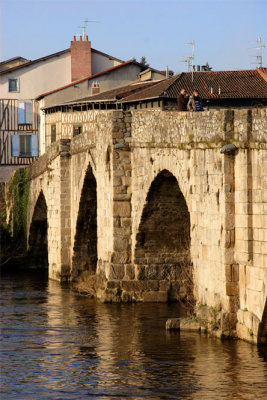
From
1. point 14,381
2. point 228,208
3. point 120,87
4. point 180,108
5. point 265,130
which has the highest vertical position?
point 120,87

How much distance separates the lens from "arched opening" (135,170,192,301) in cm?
2156

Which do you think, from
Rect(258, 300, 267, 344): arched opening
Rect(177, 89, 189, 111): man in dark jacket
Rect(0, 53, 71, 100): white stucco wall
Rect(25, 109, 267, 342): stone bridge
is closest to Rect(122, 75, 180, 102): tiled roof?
Rect(25, 109, 267, 342): stone bridge

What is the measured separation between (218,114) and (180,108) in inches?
221

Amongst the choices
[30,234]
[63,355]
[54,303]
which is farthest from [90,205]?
[63,355]

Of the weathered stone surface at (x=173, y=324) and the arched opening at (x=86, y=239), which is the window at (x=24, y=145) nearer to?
the arched opening at (x=86, y=239)

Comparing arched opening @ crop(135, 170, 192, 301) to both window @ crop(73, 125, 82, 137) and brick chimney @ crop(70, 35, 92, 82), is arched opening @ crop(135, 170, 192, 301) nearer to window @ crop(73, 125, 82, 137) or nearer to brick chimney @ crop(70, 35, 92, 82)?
window @ crop(73, 125, 82, 137)

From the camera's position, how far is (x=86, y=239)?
2819 centimetres

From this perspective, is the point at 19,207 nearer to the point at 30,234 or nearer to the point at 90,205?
the point at 30,234

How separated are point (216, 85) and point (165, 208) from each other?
Result: 64.4 feet

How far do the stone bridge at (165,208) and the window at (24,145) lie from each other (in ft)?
52.2

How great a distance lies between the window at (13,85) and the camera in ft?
166

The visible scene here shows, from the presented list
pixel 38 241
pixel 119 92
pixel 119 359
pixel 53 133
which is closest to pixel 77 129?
pixel 53 133

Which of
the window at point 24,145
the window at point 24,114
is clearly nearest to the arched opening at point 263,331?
the window at point 24,145

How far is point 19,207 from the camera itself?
3681 centimetres
